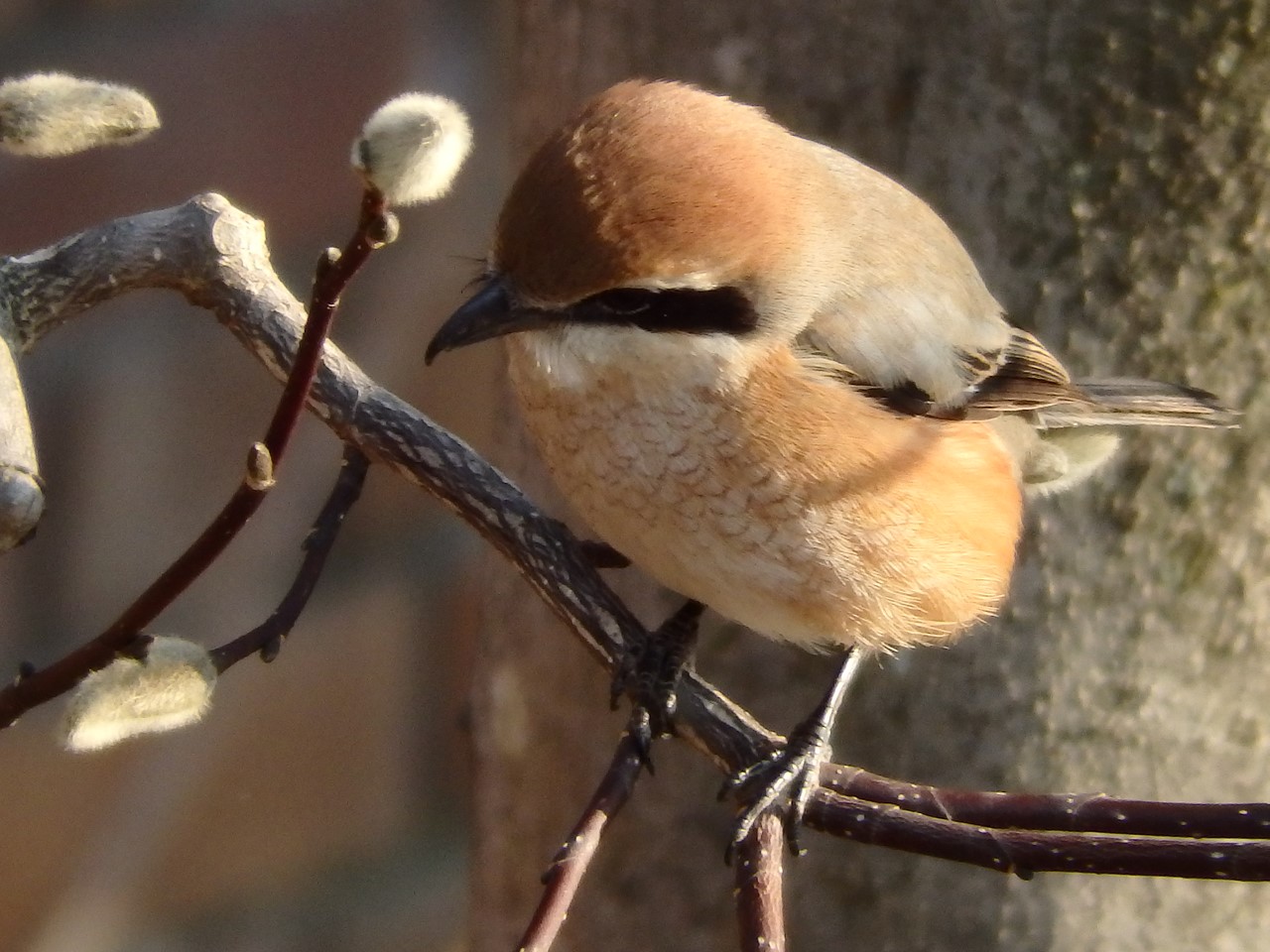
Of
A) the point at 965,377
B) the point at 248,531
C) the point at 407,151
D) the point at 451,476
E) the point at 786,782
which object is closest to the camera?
the point at 407,151

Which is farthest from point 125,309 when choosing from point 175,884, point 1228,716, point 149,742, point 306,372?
point 1228,716

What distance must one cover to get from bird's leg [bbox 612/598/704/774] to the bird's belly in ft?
0.18

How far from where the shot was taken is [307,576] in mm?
737

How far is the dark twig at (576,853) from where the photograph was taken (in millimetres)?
520

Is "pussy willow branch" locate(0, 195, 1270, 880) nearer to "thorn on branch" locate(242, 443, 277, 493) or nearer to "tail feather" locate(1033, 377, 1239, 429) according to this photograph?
"thorn on branch" locate(242, 443, 277, 493)

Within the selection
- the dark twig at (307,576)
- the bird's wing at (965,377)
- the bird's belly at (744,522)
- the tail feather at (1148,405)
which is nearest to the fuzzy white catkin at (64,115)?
the dark twig at (307,576)

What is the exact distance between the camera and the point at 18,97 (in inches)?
20.0

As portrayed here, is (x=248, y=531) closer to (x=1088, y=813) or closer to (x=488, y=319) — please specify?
(x=488, y=319)

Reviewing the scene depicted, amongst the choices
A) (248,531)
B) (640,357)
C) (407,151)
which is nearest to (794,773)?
(640,357)

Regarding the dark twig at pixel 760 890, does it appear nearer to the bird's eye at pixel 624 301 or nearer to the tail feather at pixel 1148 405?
the bird's eye at pixel 624 301

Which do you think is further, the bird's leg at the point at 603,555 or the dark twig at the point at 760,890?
the bird's leg at the point at 603,555

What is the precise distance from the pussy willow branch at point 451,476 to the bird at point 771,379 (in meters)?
0.06

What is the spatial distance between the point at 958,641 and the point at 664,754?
246 millimetres

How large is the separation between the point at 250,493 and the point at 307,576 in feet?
0.88
